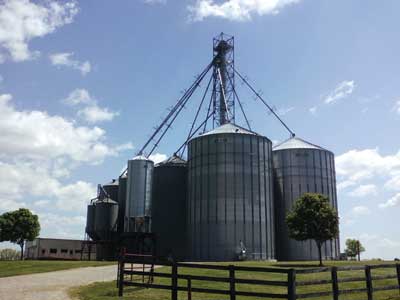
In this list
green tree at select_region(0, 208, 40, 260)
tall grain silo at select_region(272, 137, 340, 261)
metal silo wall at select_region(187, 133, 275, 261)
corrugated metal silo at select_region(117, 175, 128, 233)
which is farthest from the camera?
corrugated metal silo at select_region(117, 175, 128, 233)

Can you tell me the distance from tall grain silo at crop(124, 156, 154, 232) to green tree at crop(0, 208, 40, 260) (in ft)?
52.1

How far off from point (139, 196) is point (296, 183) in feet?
78.3

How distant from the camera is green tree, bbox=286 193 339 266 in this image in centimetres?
4262

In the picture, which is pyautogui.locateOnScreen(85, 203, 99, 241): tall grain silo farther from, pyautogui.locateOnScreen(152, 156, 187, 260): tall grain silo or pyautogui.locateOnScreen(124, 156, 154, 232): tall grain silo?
pyautogui.locateOnScreen(152, 156, 187, 260): tall grain silo

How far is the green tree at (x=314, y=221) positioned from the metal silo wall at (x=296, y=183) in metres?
19.5

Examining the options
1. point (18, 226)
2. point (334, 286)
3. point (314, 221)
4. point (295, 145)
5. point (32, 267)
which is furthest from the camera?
point (18, 226)

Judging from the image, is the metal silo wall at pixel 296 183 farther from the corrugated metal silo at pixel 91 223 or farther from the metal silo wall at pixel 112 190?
the metal silo wall at pixel 112 190

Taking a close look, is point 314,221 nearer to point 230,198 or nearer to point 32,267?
point 230,198

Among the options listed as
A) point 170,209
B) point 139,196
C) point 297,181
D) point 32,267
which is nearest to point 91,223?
point 139,196

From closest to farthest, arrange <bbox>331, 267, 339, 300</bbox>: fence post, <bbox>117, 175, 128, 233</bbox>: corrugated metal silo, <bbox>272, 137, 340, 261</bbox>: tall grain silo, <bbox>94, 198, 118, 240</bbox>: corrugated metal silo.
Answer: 1. <bbox>331, 267, 339, 300</bbox>: fence post
2. <bbox>272, 137, 340, 261</bbox>: tall grain silo
3. <bbox>94, 198, 118, 240</bbox>: corrugated metal silo
4. <bbox>117, 175, 128, 233</bbox>: corrugated metal silo

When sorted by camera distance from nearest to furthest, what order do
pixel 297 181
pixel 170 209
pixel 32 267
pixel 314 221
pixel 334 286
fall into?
pixel 334 286
pixel 32 267
pixel 314 221
pixel 297 181
pixel 170 209

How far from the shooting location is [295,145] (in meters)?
67.1

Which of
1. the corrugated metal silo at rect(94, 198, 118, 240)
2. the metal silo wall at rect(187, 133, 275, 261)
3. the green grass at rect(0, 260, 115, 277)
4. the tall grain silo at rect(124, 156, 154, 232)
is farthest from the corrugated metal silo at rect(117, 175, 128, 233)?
the green grass at rect(0, 260, 115, 277)

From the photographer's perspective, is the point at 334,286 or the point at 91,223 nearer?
the point at 334,286
